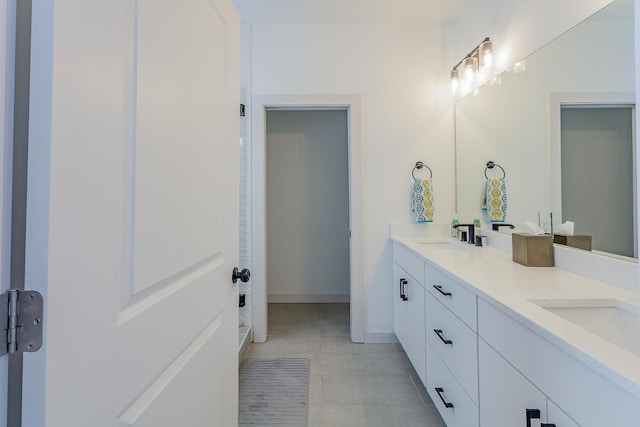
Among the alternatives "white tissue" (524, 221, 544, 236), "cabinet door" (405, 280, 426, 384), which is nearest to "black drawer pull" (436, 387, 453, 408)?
"cabinet door" (405, 280, 426, 384)

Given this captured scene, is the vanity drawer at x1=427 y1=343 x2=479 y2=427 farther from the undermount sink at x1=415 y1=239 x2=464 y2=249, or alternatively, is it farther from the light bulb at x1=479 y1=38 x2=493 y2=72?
the light bulb at x1=479 y1=38 x2=493 y2=72

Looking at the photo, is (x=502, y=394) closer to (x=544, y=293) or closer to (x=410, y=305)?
(x=544, y=293)

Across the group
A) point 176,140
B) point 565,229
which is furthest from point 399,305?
point 176,140

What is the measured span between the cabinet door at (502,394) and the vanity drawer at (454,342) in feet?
0.19

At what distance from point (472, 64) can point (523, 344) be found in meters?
2.04

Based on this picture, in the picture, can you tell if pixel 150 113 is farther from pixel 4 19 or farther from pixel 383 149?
pixel 383 149

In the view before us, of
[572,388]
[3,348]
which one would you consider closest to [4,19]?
[3,348]

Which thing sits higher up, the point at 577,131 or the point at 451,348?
the point at 577,131

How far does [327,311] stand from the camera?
11.2 ft

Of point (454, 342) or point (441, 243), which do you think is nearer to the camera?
point (454, 342)

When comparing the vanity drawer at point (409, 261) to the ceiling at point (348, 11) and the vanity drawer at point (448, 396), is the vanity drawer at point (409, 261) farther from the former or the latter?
the ceiling at point (348, 11)

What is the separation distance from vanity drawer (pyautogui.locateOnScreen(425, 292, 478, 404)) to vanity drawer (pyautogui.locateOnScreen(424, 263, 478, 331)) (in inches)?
1.2

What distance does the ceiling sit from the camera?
7.64ft

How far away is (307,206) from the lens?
3768mm
